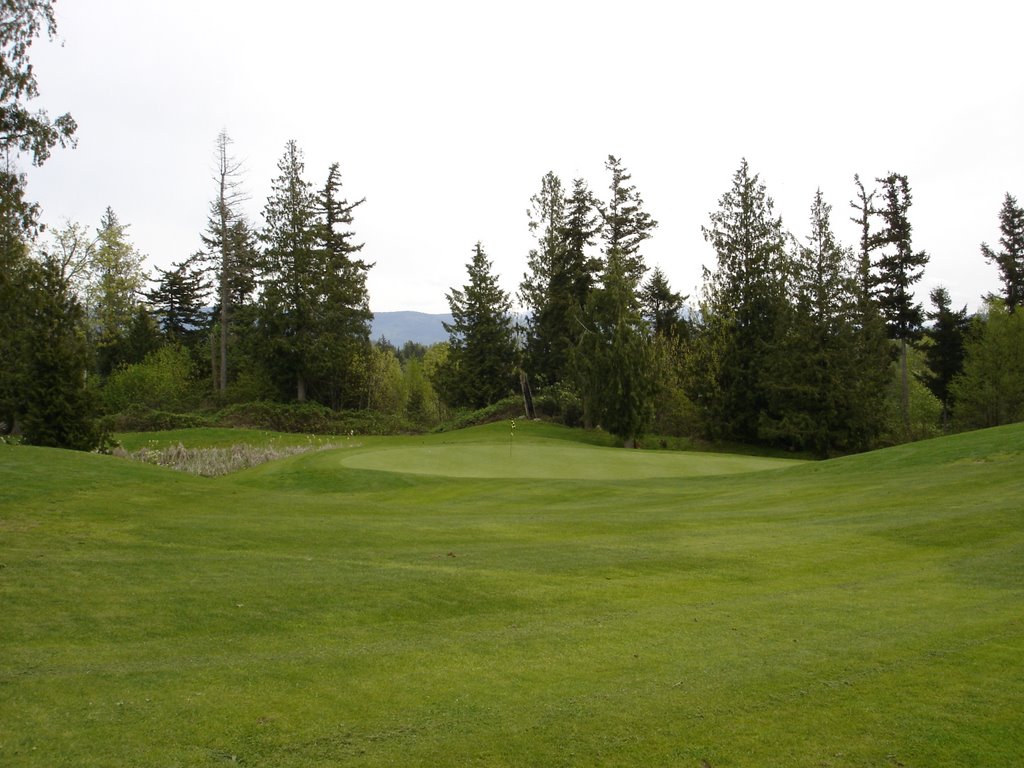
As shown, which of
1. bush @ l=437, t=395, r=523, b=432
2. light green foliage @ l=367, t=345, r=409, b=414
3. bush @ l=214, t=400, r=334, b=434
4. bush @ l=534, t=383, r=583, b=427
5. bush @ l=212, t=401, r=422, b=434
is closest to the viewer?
bush @ l=214, t=400, r=334, b=434

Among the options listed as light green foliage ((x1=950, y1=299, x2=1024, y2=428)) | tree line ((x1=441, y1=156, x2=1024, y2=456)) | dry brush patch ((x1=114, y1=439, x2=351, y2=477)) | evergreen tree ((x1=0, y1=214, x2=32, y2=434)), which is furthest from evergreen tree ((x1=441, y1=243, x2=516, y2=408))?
evergreen tree ((x1=0, y1=214, x2=32, y2=434))

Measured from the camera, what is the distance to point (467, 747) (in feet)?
15.2

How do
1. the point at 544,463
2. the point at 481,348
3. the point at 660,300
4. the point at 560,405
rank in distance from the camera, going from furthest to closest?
the point at 660,300, the point at 481,348, the point at 560,405, the point at 544,463

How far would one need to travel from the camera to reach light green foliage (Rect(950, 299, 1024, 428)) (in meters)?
42.6

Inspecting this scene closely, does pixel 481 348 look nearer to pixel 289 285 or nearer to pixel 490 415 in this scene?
pixel 490 415

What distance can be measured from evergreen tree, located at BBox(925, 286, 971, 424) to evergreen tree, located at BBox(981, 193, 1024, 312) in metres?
5.36

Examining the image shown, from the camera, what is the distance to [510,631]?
22.8 feet

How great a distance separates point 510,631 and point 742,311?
129 feet

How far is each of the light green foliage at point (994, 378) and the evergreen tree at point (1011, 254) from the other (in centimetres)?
835

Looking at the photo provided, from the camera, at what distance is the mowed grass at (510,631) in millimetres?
4727

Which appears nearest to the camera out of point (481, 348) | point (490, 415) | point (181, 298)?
point (490, 415)

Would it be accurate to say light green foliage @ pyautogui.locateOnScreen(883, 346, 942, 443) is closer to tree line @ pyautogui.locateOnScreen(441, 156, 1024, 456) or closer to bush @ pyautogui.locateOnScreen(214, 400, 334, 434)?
tree line @ pyautogui.locateOnScreen(441, 156, 1024, 456)

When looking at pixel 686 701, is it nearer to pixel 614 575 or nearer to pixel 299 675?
pixel 299 675

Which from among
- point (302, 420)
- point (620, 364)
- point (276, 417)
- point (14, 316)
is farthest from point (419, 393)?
point (14, 316)
